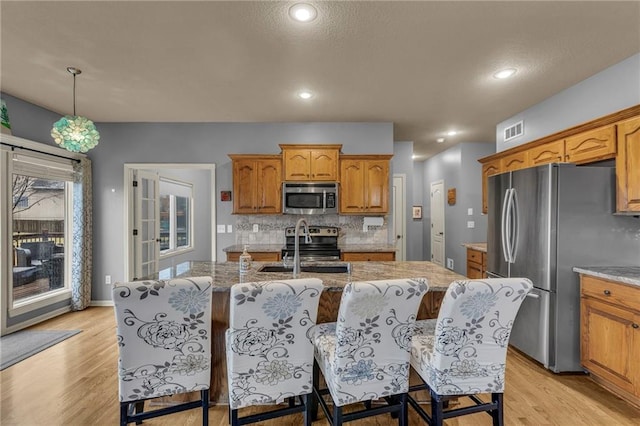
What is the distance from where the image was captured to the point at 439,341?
1.60 meters

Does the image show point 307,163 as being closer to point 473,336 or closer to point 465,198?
point 473,336

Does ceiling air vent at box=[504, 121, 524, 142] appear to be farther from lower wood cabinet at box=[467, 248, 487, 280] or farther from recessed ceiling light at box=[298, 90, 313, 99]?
recessed ceiling light at box=[298, 90, 313, 99]

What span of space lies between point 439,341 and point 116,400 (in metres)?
2.24

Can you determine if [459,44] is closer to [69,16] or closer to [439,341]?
[439,341]

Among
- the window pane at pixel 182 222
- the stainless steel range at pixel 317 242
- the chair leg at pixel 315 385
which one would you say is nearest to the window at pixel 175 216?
the window pane at pixel 182 222

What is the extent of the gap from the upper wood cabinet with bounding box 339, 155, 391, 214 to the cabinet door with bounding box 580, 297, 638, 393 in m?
2.39

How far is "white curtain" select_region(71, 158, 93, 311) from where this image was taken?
14.0 feet

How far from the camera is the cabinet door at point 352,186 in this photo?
4.34 meters

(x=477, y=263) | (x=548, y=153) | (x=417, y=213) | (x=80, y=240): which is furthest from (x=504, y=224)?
(x=80, y=240)

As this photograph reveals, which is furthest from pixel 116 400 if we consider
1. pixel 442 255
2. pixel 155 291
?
pixel 442 255

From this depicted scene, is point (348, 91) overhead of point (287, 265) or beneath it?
overhead

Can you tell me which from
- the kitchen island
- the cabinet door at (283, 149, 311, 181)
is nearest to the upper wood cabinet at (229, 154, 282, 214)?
the cabinet door at (283, 149, 311, 181)

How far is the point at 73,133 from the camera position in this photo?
2.67 metres

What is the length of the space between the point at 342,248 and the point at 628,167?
292 centimetres
